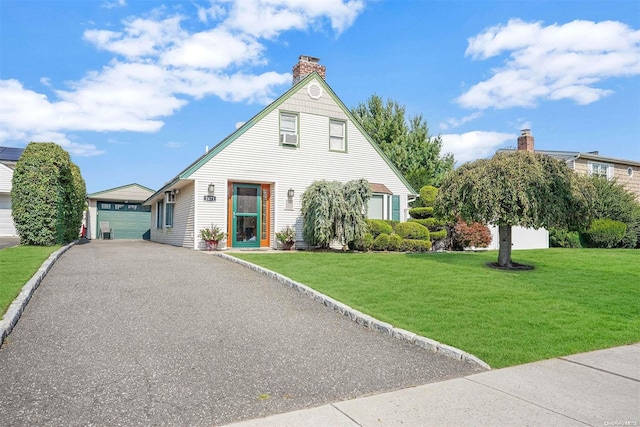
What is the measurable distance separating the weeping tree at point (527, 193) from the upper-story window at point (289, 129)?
8.00 meters

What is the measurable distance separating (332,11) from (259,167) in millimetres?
6300

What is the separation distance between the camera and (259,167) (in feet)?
52.3

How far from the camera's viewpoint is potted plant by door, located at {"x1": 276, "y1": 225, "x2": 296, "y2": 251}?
610 inches

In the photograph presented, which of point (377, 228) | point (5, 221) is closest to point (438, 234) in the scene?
point (377, 228)

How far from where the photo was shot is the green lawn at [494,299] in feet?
16.9

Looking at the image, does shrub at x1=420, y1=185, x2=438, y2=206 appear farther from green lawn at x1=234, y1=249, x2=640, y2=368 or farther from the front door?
the front door

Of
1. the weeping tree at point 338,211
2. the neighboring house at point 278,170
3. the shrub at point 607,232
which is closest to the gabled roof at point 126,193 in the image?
the neighboring house at point 278,170

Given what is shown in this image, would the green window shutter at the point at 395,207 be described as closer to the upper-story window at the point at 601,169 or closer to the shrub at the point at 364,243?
the shrub at the point at 364,243

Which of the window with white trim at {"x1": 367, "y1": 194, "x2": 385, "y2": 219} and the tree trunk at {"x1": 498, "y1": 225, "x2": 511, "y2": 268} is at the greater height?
the window with white trim at {"x1": 367, "y1": 194, "x2": 385, "y2": 219}

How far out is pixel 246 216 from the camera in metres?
15.8

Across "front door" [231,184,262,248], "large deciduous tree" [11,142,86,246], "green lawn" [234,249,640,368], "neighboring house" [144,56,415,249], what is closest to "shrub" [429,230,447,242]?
"neighboring house" [144,56,415,249]

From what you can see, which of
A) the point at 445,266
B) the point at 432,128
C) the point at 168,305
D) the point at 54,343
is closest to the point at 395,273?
the point at 445,266

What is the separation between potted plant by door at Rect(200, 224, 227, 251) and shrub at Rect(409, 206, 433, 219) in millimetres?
8858

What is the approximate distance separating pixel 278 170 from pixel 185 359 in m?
12.4
